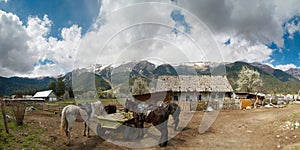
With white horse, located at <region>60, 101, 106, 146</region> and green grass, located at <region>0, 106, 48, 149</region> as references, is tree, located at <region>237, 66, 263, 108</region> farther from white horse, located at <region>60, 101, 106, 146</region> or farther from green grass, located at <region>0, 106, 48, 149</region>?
green grass, located at <region>0, 106, 48, 149</region>

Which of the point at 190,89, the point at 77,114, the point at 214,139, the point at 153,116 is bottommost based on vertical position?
the point at 214,139

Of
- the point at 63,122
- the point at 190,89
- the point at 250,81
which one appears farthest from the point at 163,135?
the point at 250,81

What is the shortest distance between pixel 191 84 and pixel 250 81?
2513 centimetres

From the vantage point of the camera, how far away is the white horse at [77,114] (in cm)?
812

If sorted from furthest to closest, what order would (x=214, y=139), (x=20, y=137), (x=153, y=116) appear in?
1. (x=214, y=139)
2. (x=153, y=116)
3. (x=20, y=137)

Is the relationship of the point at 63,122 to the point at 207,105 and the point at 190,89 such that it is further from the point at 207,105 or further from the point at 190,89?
the point at 190,89

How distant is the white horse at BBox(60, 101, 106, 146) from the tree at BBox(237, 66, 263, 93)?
4633cm

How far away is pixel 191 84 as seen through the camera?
31375mm

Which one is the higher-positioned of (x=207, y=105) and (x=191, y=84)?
(x=191, y=84)

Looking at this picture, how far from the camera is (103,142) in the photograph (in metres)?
8.83

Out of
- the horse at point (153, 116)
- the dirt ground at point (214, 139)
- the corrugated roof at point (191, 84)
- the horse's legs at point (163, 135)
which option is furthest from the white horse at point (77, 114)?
the corrugated roof at point (191, 84)

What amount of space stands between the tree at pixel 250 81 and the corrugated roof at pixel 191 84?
18208mm

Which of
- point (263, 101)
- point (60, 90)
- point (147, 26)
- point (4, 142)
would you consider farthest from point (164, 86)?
point (60, 90)

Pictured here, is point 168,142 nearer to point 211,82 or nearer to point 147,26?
point 147,26
